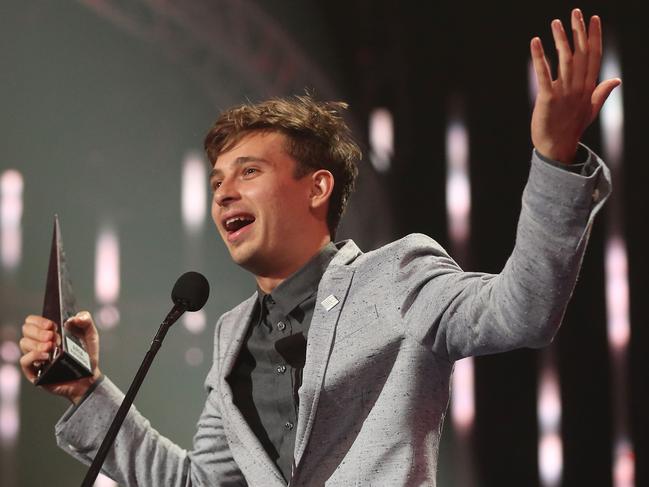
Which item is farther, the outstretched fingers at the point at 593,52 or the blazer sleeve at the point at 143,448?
the blazer sleeve at the point at 143,448

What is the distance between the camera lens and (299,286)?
1.78 metres

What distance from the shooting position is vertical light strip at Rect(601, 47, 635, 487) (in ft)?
10.7

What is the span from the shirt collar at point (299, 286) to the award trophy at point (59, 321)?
399 millimetres

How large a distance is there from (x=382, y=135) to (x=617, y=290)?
1074 mm

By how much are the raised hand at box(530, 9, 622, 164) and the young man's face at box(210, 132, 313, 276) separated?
0.75m

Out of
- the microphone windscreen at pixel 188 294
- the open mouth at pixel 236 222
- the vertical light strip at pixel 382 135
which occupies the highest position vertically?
the vertical light strip at pixel 382 135

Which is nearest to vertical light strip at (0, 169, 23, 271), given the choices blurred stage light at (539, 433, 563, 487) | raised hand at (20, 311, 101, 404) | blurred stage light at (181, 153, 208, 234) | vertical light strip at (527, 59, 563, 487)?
blurred stage light at (181, 153, 208, 234)

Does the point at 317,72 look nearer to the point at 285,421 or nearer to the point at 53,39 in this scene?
the point at 53,39

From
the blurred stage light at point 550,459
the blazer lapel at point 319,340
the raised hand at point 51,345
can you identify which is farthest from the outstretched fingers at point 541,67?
the blurred stage light at point 550,459

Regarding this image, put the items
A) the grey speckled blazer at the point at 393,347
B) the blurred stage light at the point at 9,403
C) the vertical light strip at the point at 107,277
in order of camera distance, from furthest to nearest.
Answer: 1. the vertical light strip at the point at 107,277
2. the blurred stage light at the point at 9,403
3. the grey speckled blazer at the point at 393,347

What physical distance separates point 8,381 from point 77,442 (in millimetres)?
553

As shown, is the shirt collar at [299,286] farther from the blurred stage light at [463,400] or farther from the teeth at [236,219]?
the blurred stage light at [463,400]

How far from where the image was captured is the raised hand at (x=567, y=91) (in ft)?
3.59

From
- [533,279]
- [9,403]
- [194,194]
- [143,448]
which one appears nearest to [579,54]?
[533,279]
